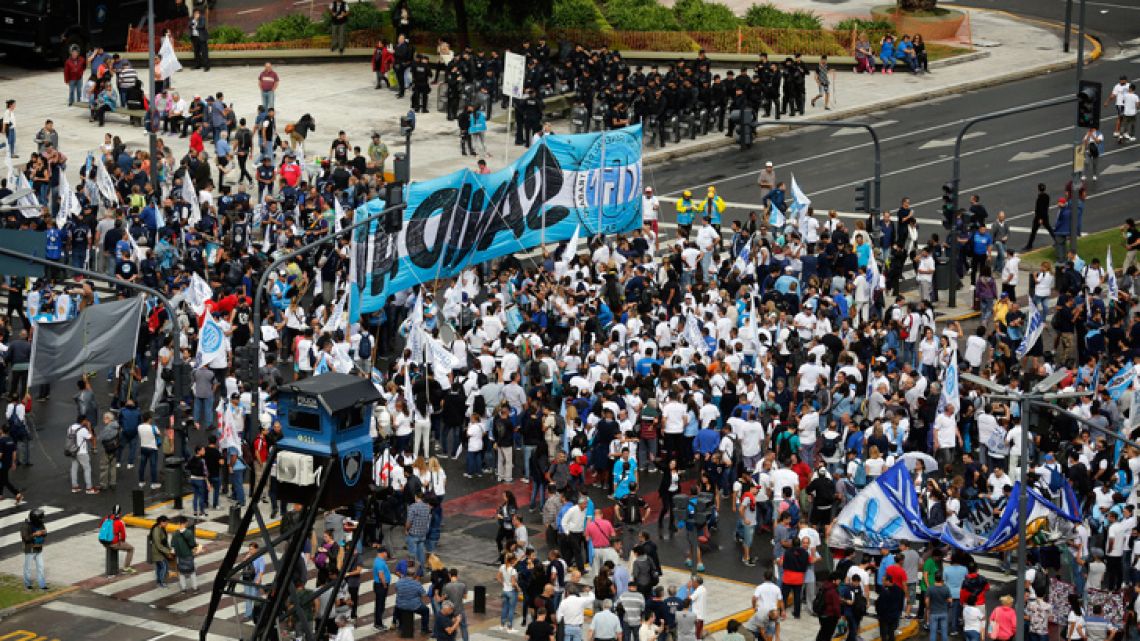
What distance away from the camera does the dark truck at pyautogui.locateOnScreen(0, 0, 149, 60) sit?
6350cm

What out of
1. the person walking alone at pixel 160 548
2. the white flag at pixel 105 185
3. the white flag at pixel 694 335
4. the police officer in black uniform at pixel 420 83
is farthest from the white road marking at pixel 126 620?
the police officer in black uniform at pixel 420 83

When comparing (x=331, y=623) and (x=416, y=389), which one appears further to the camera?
(x=416, y=389)

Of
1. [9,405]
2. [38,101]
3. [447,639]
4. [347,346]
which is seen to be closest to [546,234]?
[347,346]

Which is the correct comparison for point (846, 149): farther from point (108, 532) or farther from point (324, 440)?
point (324, 440)

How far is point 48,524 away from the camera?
124ft

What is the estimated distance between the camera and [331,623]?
3161cm

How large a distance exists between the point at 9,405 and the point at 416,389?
7.51 m

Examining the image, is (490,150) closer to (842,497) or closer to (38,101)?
(38,101)

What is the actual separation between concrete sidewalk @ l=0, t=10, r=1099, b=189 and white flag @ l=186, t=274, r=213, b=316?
14.9 meters

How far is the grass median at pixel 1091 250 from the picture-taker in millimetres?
51312

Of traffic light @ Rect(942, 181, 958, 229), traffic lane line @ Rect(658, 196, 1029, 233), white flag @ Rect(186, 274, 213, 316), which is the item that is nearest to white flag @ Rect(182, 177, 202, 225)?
white flag @ Rect(186, 274, 213, 316)

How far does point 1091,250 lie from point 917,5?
851 inches

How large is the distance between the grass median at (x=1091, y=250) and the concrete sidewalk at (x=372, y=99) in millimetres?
11743

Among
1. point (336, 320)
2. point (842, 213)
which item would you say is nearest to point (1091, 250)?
point (842, 213)
